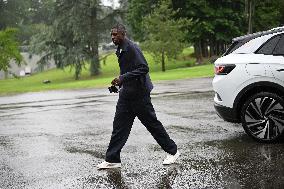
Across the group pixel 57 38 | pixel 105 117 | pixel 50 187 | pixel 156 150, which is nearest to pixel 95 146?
pixel 156 150

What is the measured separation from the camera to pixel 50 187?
545cm

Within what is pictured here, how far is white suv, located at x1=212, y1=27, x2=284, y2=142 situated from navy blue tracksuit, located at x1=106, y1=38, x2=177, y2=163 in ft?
5.11

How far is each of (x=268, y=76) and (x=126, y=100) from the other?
2303 mm

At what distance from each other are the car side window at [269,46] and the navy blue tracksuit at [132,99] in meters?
2.13

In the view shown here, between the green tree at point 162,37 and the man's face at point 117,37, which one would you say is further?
the green tree at point 162,37

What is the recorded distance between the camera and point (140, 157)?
680 cm

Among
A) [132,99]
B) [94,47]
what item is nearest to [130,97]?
[132,99]

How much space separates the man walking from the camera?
605cm

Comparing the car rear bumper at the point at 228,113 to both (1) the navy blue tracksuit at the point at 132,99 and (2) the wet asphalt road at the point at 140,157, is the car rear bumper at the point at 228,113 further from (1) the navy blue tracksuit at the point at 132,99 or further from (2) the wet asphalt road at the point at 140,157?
(1) the navy blue tracksuit at the point at 132,99

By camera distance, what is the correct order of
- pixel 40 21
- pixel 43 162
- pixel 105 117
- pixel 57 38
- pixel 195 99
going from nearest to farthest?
1. pixel 43 162
2. pixel 105 117
3. pixel 195 99
4. pixel 57 38
5. pixel 40 21

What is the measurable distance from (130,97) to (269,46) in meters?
2.55

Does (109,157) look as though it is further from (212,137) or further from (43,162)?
(212,137)

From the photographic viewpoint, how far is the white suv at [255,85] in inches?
277

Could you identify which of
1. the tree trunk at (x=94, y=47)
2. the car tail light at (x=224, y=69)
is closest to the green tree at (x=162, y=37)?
the tree trunk at (x=94, y=47)
